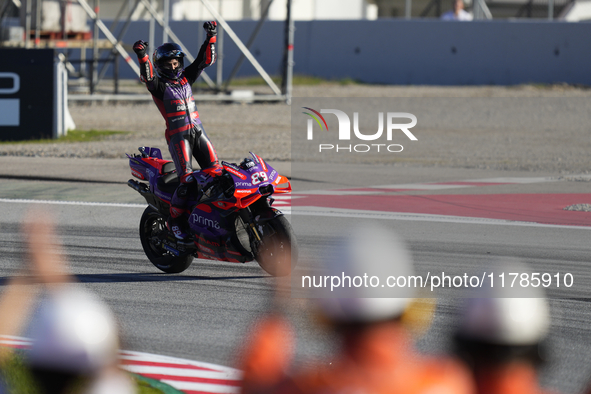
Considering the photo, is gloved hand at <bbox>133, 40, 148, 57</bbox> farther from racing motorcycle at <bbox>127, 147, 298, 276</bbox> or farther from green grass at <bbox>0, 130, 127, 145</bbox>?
green grass at <bbox>0, 130, 127, 145</bbox>

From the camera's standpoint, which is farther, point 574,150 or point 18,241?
point 574,150

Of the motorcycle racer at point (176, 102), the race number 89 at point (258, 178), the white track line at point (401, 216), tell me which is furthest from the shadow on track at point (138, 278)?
the white track line at point (401, 216)

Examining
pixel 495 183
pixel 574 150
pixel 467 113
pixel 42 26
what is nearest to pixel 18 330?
pixel 495 183

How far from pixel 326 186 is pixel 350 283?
10164 millimetres

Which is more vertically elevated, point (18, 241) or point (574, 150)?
point (574, 150)

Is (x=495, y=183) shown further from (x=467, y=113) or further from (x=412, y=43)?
(x=412, y=43)

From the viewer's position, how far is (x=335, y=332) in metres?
1.36

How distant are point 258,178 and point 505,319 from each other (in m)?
4.62

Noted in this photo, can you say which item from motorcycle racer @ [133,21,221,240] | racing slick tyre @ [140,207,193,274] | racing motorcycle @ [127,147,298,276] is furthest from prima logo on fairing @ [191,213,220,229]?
motorcycle racer @ [133,21,221,240]

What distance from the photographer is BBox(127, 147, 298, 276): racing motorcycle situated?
19.2 feet

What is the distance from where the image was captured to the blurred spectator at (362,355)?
1320 millimetres

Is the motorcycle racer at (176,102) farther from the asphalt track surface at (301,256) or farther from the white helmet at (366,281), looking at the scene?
the white helmet at (366,281)

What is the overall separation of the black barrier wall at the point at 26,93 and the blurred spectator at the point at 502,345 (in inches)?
618

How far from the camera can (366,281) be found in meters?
1.53
